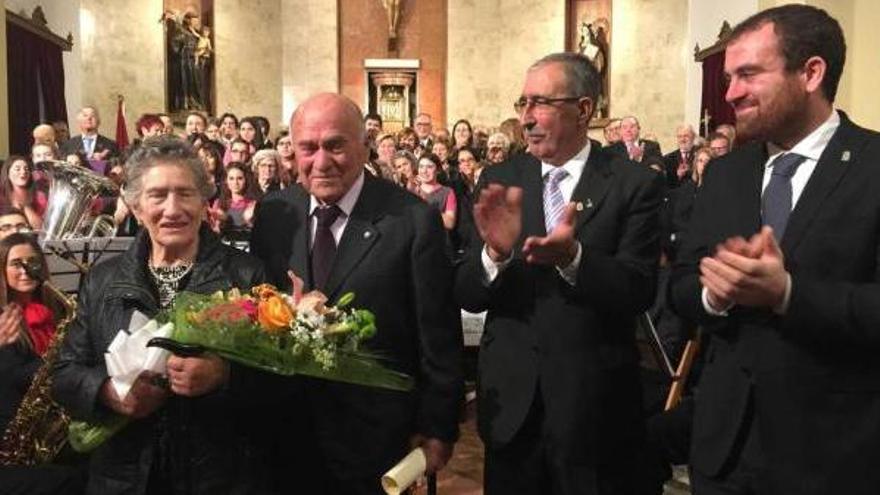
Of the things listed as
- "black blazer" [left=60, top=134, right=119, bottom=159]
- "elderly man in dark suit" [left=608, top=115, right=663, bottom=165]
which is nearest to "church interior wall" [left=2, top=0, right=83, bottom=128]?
"black blazer" [left=60, top=134, right=119, bottom=159]

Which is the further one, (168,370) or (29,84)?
(29,84)

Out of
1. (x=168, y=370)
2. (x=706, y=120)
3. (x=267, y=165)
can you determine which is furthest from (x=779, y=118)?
(x=706, y=120)

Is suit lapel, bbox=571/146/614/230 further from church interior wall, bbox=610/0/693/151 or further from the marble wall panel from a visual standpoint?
church interior wall, bbox=610/0/693/151

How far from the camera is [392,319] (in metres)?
2.75

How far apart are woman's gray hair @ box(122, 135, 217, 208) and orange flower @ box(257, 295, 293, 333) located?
0.59 m

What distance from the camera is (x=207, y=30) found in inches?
715

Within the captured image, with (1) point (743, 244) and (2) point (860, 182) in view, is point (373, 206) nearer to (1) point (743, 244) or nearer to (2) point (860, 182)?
(1) point (743, 244)

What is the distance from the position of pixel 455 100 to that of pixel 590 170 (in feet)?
59.1

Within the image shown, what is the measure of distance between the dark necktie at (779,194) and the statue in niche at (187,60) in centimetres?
1618

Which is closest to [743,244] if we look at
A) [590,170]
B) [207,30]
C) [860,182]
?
[860,182]

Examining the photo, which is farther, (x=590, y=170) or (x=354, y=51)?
(x=354, y=51)

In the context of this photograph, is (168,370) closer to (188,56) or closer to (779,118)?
(779,118)

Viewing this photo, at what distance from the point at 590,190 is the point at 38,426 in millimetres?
2394

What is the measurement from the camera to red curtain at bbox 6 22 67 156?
12484mm
